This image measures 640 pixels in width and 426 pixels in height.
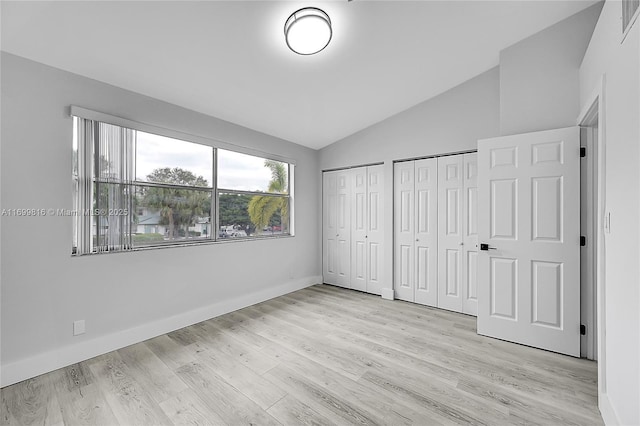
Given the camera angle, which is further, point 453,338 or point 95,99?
point 453,338

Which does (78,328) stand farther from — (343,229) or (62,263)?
(343,229)

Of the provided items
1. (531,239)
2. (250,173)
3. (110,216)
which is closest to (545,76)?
(531,239)

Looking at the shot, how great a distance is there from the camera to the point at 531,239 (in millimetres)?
2674

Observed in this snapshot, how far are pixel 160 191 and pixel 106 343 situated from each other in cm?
152

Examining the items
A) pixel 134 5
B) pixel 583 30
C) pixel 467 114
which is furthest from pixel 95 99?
pixel 583 30

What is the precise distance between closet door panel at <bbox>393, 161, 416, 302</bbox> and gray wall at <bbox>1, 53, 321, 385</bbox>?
257 cm

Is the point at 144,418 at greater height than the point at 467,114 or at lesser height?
lesser

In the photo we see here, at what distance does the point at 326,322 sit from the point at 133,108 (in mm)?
3071

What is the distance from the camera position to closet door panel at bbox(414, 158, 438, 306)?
3750 mm

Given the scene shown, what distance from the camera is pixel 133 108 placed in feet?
9.02

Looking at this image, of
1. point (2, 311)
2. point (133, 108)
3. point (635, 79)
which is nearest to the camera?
point (635, 79)

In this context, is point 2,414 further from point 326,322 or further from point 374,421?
point 326,322

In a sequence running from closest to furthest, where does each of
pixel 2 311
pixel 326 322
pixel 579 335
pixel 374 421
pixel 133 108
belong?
pixel 374 421 → pixel 2 311 → pixel 579 335 → pixel 133 108 → pixel 326 322

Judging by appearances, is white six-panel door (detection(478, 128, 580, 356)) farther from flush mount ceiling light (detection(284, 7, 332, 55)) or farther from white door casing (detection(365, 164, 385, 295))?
flush mount ceiling light (detection(284, 7, 332, 55))
